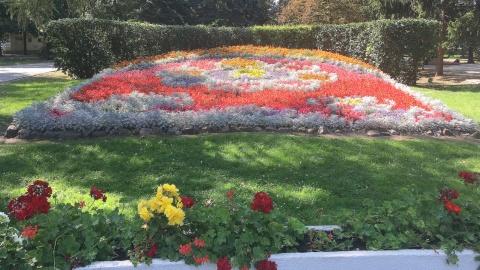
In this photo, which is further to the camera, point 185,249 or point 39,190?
point 39,190

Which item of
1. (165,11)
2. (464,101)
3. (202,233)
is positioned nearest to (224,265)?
(202,233)

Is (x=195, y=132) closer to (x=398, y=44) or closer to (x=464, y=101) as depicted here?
(x=464, y=101)

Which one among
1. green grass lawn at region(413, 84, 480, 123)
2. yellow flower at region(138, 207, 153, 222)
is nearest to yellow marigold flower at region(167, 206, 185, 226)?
yellow flower at region(138, 207, 153, 222)

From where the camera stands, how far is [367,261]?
2.08 metres

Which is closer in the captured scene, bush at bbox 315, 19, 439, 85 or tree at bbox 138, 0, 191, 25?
bush at bbox 315, 19, 439, 85

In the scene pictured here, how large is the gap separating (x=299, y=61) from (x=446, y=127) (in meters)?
5.18

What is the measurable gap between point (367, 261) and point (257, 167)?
227 cm

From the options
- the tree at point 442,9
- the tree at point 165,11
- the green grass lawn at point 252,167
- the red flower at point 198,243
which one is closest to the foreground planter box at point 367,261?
the red flower at point 198,243

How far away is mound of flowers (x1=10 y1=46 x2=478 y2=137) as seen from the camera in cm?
552

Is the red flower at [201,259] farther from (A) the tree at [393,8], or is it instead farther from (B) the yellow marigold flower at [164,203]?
(A) the tree at [393,8]

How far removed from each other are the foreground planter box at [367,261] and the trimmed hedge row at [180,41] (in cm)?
1091

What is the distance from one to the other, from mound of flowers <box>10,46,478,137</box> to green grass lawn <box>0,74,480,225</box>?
474 mm

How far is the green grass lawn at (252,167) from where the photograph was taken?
3688mm

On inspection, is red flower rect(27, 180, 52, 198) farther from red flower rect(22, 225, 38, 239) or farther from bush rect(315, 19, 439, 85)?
bush rect(315, 19, 439, 85)
